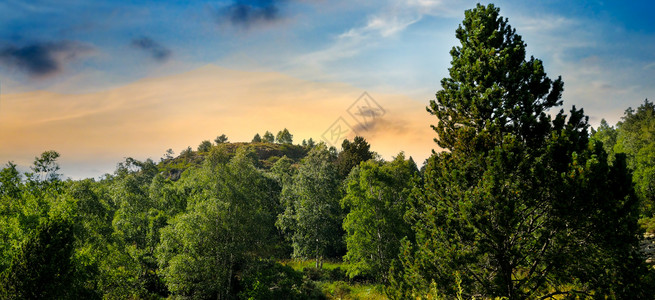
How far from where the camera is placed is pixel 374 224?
33.8m

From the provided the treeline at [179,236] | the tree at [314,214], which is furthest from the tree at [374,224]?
the tree at [314,214]

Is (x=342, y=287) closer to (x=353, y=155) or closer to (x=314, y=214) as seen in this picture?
(x=314, y=214)

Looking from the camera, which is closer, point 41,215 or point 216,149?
point 41,215

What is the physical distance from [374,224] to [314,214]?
1227cm

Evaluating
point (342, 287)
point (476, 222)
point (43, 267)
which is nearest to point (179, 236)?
point (43, 267)

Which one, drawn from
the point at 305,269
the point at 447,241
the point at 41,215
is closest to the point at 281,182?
the point at 305,269

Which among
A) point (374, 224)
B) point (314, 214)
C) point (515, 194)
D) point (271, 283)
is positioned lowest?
point (271, 283)

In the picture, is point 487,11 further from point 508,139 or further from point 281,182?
point 281,182

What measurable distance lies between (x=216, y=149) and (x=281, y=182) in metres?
31.0

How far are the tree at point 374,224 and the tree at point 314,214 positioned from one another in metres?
9.78

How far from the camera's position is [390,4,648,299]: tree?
35.5 ft

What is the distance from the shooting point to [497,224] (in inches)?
452

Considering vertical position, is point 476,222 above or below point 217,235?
above

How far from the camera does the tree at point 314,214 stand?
43938 mm
